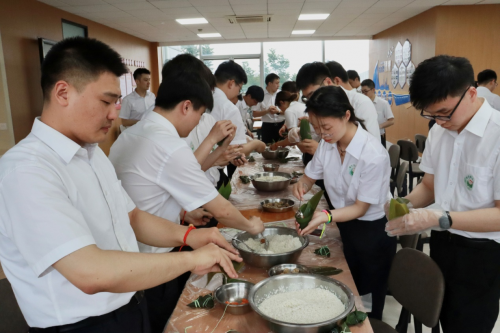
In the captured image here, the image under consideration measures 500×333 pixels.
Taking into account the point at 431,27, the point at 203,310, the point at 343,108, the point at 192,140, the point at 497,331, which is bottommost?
the point at 497,331

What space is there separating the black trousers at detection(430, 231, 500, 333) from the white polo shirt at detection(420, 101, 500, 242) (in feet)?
0.19

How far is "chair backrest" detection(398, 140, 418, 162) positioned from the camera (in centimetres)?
459

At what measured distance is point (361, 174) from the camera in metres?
2.05

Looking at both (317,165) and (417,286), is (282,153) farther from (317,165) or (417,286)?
(417,286)

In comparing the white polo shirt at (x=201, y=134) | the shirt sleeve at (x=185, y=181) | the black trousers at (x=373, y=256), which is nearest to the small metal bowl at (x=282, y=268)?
the shirt sleeve at (x=185, y=181)

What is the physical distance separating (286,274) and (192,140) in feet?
5.58

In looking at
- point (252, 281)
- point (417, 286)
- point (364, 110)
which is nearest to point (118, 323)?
point (252, 281)

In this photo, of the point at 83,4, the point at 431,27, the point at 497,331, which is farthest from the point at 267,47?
the point at 497,331

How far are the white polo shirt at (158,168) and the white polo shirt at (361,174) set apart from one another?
836 mm

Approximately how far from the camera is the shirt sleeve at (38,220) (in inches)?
35.0

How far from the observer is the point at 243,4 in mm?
7059

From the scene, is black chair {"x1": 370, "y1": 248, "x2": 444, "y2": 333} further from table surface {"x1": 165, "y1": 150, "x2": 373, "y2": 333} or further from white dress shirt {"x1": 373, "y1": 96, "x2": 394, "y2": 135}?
white dress shirt {"x1": 373, "y1": 96, "x2": 394, "y2": 135}

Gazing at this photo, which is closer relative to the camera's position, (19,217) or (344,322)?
(19,217)

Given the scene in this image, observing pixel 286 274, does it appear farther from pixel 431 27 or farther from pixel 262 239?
pixel 431 27
